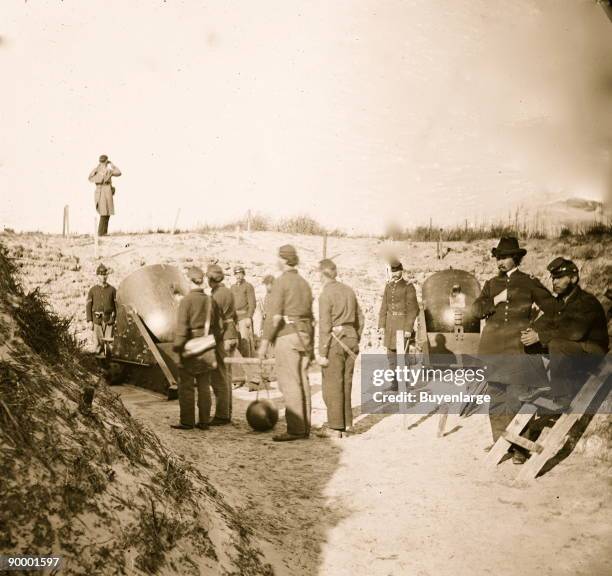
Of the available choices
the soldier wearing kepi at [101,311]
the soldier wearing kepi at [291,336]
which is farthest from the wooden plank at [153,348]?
the soldier wearing kepi at [291,336]

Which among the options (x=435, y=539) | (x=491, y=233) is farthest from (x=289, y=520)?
(x=491, y=233)

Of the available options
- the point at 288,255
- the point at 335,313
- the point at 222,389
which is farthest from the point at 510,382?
the point at 222,389

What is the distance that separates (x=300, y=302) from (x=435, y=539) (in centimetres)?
359

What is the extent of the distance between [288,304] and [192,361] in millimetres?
1497

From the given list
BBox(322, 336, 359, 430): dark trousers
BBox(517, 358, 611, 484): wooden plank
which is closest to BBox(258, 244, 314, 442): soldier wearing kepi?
BBox(322, 336, 359, 430): dark trousers

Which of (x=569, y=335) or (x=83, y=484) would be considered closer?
(x=83, y=484)

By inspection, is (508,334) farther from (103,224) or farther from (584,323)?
(103,224)

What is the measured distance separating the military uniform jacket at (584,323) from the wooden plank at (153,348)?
21.0 feet

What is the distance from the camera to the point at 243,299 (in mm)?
12844

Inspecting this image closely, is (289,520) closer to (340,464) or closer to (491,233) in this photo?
(340,464)

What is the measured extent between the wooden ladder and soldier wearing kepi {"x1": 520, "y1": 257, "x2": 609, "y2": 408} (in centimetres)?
13

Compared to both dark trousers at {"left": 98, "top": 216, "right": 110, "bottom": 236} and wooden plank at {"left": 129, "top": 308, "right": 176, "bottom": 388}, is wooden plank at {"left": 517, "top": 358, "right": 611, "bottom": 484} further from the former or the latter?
dark trousers at {"left": 98, "top": 216, "right": 110, "bottom": 236}

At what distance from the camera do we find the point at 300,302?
7957 millimetres

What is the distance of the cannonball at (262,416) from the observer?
27.4 feet
